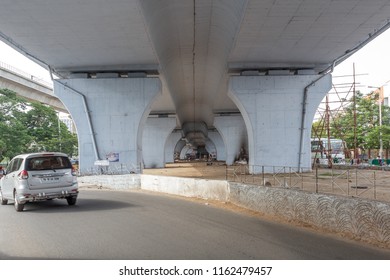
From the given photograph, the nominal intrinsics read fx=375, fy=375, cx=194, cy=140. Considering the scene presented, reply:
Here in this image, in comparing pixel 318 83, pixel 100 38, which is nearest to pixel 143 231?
pixel 100 38

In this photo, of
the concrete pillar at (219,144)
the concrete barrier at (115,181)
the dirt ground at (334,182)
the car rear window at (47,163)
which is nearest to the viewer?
the car rear window at (47,163)

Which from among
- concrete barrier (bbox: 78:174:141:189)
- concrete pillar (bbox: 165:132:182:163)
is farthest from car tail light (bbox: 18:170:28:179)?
concrete pillar (bbox: 165:132:182:163)

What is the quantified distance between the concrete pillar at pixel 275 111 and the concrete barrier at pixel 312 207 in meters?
11.8

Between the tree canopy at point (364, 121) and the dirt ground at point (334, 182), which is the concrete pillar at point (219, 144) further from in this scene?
the dirt ground at point (334, 182)

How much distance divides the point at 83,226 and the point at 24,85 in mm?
30577

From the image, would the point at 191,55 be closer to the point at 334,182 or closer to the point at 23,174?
the point at 334,182

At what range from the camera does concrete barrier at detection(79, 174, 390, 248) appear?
286 inches

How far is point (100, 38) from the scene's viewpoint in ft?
65.7

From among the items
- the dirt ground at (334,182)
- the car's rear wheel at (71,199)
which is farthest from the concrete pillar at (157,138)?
the car's rear wheel at (71,199)

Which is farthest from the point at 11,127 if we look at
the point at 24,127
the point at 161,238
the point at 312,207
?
the point at 312,207

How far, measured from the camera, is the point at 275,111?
26891 mm

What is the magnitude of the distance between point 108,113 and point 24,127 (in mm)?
10115

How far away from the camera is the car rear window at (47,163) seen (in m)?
11.9

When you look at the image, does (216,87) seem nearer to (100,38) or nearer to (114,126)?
(114,126)
